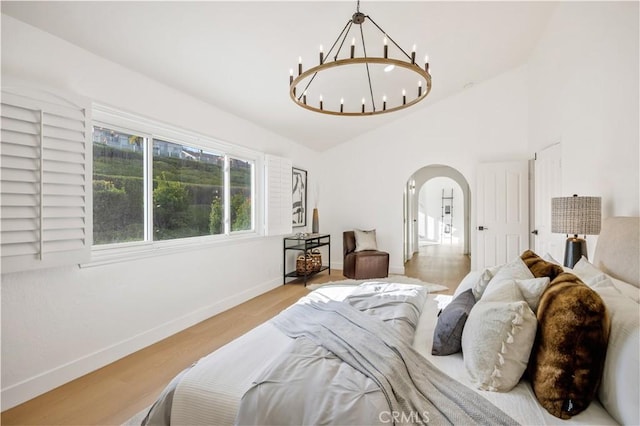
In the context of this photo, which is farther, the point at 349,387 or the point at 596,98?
the point at 596,98

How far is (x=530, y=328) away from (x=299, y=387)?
97 centimetres

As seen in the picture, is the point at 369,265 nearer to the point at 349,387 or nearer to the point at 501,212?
the point at 501,212

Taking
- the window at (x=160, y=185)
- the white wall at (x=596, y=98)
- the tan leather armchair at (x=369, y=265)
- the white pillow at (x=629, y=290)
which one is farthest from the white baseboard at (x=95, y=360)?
the white wall at (x=596, y=98)

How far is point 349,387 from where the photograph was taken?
122 centimetres

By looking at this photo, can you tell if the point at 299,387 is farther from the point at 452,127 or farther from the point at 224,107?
the point at 452,127

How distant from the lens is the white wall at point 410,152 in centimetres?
542

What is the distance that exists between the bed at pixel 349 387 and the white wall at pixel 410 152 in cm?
413

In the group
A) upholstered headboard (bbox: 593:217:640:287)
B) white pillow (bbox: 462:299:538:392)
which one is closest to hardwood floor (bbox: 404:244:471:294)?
upholstered headboard (bbox: 593:217:640:287)

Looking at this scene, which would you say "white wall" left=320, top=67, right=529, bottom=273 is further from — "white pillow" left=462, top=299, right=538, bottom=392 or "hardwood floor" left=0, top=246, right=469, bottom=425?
"white pillow" left=462, top=299, right=538, bottom=392

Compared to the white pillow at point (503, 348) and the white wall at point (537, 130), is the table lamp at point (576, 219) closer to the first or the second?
the white wall at point (537, 130)

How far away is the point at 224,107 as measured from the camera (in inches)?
152

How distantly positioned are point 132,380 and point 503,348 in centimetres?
251

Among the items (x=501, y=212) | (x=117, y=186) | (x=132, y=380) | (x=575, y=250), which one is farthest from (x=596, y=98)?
(x=132, y=380)

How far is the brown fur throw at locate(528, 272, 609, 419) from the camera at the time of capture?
3.76 feet
